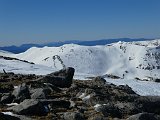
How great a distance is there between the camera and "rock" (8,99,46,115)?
21.7m

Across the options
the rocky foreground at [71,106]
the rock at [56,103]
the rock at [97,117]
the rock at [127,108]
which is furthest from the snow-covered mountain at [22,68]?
the rock at [97,117]

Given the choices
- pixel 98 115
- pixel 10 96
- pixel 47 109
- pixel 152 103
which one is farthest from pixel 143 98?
Answer: pixel 10 96

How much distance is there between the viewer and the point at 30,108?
21938 mm

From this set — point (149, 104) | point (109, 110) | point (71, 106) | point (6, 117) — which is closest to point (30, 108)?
point (6, 117)

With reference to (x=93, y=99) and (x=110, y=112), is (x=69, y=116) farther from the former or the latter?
(x=93, y=99)

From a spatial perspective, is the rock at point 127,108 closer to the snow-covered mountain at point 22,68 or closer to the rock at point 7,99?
the rock at point 7,99

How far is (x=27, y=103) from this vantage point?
22.4 meters

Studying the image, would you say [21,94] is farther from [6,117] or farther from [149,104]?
[149,104]

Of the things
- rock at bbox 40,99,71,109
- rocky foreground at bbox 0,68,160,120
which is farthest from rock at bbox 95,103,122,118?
rock at bbox 40,99,71,109

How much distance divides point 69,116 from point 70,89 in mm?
11783

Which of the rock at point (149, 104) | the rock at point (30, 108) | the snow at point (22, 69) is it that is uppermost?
Result: the rock at point (30, 108)

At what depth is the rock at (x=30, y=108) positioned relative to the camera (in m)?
21.7

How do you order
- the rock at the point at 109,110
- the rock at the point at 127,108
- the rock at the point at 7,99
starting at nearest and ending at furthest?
the rock at the point at 109,110 → the rock at the point at 127,108 → the rock at the point at 7,99

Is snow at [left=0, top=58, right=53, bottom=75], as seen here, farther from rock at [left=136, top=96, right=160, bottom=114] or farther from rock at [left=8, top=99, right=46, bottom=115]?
rock at [left=8, top=99, right=46, bottom=115]
